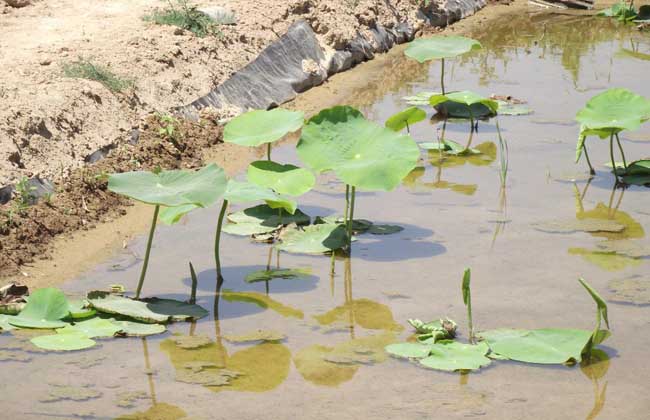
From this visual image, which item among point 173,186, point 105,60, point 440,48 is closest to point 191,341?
point 173,186

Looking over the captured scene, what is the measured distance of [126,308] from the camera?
463 cm

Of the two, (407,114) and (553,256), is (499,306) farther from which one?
(407,114)

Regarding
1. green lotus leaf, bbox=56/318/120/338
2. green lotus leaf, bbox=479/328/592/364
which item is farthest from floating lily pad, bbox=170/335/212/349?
green lotus leaf, bbox=479/328/592/364

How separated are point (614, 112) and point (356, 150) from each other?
1.93 meters

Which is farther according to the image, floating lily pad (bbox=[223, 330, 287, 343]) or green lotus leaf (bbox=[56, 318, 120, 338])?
floating lily pad (bbox=[223, 330, 287, 343])

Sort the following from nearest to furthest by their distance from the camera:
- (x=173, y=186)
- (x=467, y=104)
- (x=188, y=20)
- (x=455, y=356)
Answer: (x=455, y=356) → (x=173, y=186) → (x=467, y=104) → (x=188, y=20)

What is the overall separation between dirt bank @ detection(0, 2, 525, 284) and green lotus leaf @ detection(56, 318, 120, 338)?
0.68m

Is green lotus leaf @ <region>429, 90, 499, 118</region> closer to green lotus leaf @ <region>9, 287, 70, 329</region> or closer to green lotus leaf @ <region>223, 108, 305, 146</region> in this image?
green lotus leaf @ <region>223, 108, 305, 146</region>

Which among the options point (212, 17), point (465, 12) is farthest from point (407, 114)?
point (465, 12)

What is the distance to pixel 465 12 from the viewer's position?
39.2 ft

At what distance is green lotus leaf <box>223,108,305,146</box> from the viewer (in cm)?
577

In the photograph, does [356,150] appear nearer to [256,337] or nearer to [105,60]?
[256,337]

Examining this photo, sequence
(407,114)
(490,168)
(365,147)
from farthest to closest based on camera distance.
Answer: (490,168)
(407,114)
(365,147)

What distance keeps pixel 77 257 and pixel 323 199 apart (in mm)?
1619
